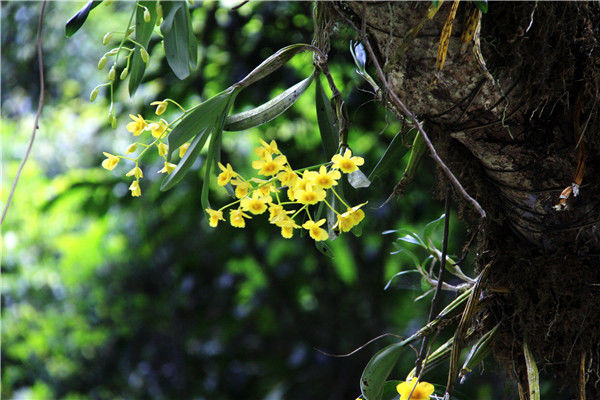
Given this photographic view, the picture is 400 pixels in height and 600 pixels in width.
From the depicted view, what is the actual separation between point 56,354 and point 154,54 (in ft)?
4.89

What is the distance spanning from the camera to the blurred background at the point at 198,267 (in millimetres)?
1642

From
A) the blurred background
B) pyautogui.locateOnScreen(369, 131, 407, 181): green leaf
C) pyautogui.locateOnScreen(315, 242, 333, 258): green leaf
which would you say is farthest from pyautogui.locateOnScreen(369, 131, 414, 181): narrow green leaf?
the blurred background

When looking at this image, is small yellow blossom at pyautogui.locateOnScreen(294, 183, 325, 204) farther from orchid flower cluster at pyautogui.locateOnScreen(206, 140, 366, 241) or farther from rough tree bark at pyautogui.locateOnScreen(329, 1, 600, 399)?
rough tree bark at pyautogui.locateOnScreen(329, 1, 600, 399)

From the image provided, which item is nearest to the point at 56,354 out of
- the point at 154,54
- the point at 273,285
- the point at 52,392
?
the point at 52,392

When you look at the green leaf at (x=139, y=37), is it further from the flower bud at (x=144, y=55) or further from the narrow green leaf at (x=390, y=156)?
the narrow green leaf at (x=390, y=156)

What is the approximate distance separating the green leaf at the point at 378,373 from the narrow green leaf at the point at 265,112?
28cm

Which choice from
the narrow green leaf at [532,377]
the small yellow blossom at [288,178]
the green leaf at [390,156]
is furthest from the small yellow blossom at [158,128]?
the narrow green leaf at [532,377]

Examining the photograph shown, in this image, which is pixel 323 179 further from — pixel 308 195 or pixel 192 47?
pixel 192 47

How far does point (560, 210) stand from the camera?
57 centimetres

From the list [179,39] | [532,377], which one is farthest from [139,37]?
[532,377]

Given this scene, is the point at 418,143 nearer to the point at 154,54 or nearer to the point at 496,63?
the point at 496,63

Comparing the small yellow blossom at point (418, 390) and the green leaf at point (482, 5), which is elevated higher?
the green leaf at point (482, 5)

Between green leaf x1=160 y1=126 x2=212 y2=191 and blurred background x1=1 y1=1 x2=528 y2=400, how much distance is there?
860 mm

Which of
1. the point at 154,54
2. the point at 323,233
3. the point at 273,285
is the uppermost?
the point at 323,233
